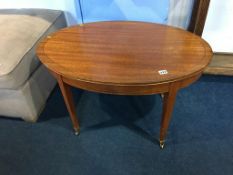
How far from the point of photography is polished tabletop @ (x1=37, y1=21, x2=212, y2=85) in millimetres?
950

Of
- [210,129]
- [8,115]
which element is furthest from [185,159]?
[8,115]

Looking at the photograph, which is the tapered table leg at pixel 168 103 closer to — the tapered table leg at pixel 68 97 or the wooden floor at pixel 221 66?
the tapered table leg at pixel 68 97

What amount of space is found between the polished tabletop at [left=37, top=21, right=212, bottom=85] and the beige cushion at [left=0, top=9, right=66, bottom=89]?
181mm

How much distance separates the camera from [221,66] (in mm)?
1684

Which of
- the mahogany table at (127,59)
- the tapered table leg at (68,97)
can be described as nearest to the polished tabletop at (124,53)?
the mahogany table at (127,59)

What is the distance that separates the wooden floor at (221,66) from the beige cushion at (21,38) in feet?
3.82

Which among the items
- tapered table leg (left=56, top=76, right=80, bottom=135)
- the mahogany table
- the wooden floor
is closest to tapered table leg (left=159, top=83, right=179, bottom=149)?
the mahogany table

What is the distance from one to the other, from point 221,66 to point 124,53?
37.4 inches

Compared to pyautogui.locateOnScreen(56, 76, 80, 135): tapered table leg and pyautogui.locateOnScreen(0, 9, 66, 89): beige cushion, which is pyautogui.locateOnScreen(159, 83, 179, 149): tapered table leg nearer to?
pyautogui.locateOnScreen(56, 76, 80, 135): tapered table leg

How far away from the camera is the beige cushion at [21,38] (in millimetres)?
1192

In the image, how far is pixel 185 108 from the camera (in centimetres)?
151

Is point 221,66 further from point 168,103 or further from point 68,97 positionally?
point 68,97

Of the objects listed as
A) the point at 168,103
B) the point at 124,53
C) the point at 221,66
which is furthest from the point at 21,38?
the point at 221,66

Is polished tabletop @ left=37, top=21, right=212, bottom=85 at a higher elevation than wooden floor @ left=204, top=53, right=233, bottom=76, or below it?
higher
